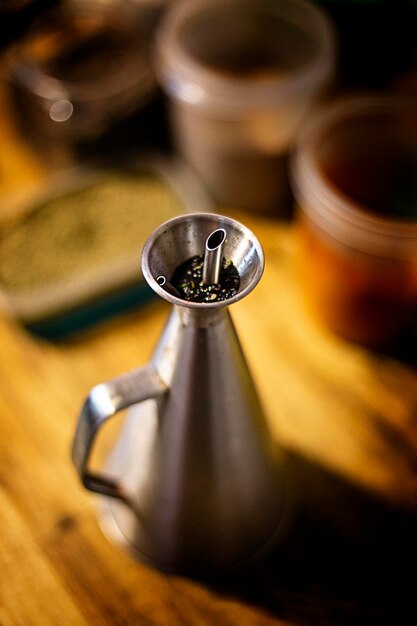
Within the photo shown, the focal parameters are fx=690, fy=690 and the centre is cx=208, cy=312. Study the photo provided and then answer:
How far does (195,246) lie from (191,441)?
119 mm

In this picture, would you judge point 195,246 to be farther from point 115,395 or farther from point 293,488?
point 293,488

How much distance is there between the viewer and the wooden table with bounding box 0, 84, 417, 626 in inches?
19.3

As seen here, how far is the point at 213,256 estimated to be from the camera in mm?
341

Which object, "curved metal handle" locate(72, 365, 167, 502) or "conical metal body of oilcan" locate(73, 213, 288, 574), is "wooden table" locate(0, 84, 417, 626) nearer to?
"conical metal body of oilcan" locate(73, 213, 288, 574)

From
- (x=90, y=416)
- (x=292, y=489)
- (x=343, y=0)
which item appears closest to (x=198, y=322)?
(x=90, y=416)

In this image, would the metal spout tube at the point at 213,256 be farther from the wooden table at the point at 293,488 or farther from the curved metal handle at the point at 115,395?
the wooden table at the point at 293,488

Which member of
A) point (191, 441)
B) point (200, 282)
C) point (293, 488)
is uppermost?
point (200, 282)

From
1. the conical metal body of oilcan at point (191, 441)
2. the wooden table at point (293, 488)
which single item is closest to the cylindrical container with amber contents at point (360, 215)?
the wooden table at point (293, 488)

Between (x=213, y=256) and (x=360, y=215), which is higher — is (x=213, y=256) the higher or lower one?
the higher one

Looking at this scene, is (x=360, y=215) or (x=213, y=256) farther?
(x=360, y=215)

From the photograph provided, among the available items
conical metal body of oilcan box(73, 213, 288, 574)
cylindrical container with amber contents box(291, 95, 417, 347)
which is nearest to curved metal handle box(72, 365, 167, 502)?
conical metal body of oilcan box(73, 213, 288, 574)

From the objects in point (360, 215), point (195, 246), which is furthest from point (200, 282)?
point (360, 215)

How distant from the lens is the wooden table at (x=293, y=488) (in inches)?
19.3

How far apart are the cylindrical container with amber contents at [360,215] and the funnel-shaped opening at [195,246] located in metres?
0.22
